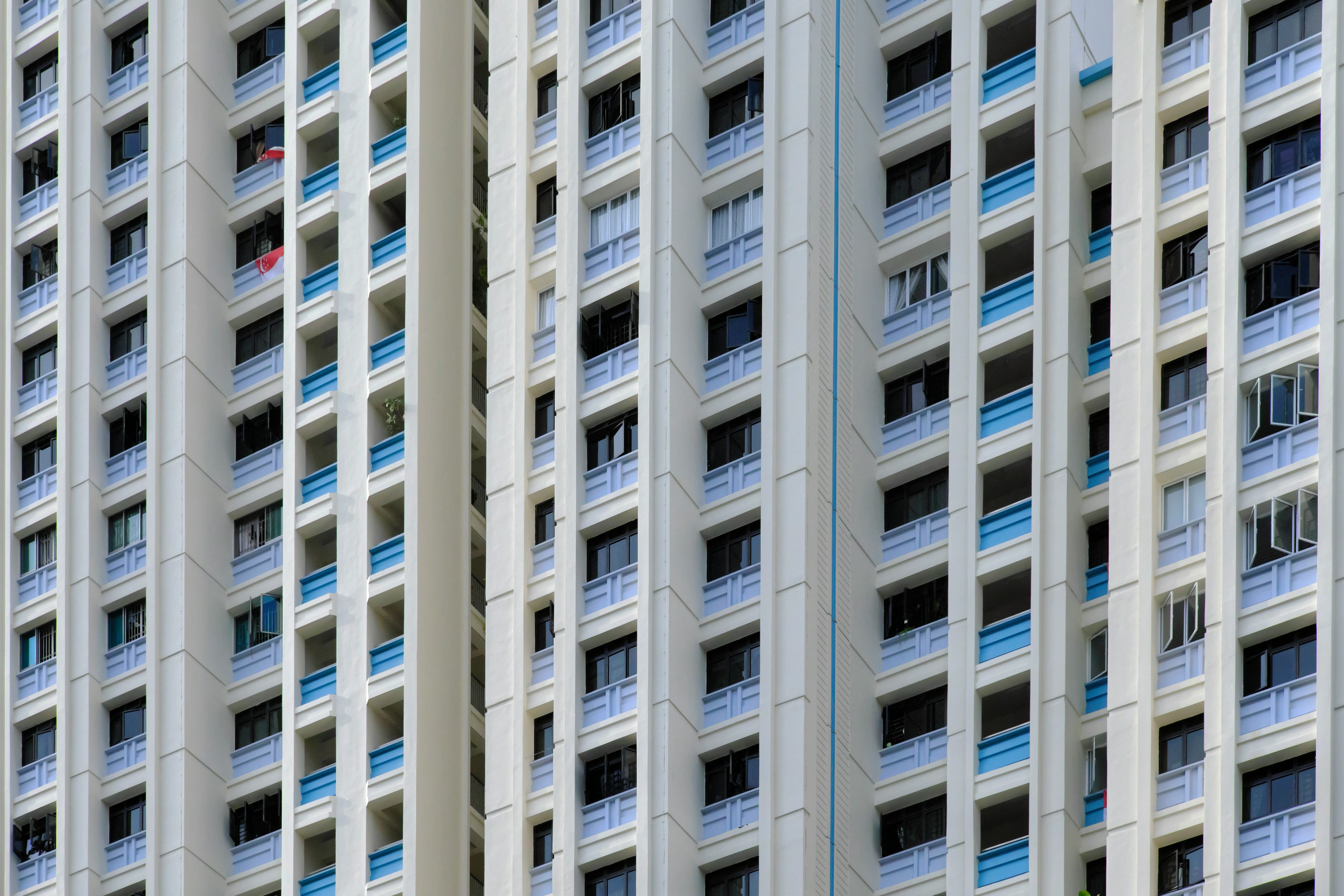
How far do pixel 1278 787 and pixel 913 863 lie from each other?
9.01 meters

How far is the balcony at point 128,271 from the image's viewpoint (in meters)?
73.4

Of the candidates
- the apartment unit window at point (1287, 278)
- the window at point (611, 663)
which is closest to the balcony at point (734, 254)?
the window at point (611, 663)

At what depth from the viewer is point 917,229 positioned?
6581 centimetres

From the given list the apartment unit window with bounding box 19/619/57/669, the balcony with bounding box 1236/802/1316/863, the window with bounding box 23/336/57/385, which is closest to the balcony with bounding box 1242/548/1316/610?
the balcony with bounding box 1236/802/1316/863

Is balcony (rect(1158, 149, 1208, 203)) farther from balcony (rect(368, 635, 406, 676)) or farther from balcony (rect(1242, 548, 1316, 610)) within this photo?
balcony (rect(368, 635, 406, 676))

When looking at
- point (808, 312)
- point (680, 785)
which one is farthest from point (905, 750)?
point (808, 312)

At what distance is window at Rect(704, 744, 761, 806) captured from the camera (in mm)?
62750

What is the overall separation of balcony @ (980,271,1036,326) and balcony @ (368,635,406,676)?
50.8 ft

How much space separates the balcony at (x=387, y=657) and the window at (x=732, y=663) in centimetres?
780

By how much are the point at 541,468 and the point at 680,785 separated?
8435mm

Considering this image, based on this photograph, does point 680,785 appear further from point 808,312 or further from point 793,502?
point 808,312

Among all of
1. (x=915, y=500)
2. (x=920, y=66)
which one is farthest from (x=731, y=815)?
(x=920, y=66)

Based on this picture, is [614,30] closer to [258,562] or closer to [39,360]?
[258,562]

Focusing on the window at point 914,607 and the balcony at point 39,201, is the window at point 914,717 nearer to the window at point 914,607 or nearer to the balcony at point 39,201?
the window at point 914,607
